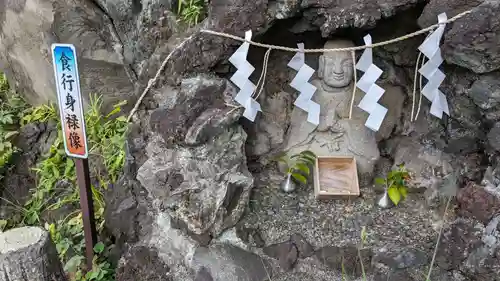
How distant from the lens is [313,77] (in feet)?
11.1

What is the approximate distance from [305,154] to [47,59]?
9.46 ft

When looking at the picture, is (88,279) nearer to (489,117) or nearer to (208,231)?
(208,231)

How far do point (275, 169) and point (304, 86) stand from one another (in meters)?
0.63

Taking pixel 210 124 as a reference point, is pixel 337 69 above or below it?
above

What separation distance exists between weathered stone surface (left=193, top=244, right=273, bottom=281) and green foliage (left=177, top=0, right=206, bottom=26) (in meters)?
1.58

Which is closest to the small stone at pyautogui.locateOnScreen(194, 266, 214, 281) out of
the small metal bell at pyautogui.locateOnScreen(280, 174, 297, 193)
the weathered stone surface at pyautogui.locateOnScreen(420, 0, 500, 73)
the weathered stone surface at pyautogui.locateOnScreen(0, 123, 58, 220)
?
the small metal bell at pyautogui.locateOnScreen(280, 174, 297, 193)

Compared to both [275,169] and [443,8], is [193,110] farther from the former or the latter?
[443,8]

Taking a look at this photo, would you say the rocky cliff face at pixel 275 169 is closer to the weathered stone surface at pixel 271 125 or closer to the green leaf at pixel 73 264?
the weathered stone surface at pixel 271 125

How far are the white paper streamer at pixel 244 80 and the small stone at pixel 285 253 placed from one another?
0.78 metres

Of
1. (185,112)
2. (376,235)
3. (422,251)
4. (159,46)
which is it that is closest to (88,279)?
(185,112)

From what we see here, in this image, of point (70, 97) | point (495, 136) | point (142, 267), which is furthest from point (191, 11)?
point (495, 136)

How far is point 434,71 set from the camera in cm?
290

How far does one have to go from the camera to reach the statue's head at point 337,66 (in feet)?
10.5

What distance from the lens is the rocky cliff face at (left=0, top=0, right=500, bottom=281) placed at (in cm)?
272
